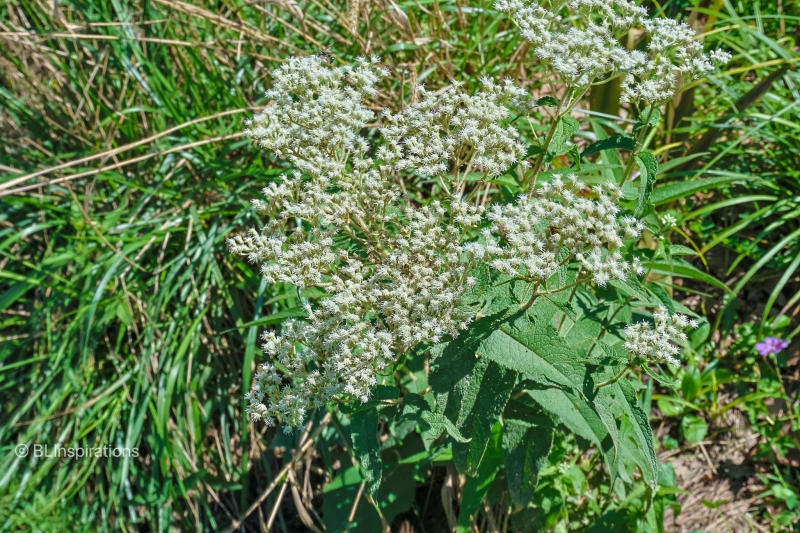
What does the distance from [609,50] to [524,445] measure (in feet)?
4.49

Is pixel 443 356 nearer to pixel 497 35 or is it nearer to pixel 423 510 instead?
pixel 423 510

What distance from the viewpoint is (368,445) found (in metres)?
1.92

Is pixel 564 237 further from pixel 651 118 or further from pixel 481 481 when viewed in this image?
pixel 481 481

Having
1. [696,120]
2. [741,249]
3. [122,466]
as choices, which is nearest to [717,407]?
[741,249]

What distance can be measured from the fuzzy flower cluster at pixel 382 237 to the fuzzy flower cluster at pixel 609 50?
185 millimetres

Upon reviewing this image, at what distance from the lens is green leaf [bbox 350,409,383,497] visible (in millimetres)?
1881

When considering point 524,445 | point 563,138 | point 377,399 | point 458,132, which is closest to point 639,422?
point 524,445

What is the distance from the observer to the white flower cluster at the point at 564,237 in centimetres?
174

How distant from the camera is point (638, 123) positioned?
2.00 meters

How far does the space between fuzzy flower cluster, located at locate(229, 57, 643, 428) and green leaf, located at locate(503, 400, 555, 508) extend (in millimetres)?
512

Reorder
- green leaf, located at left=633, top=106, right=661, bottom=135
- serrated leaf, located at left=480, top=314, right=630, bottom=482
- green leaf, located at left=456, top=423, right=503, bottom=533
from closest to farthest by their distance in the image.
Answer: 1. serrated leaf, located at left=480, top=314, right=630, bottom=482
2. green leaf, located at left=633, top=106, right=661, bottom=135
3. green leaf, located at left=456, top=423, right=503, bottom=533

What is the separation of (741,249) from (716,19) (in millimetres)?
1546

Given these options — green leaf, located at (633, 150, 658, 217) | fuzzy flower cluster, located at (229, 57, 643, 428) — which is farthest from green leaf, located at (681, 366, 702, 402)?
green leaf, located at (633, 150, 658, 217)

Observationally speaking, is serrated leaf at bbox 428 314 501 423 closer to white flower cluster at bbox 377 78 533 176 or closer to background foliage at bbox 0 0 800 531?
white flower cluster at bbox 377 78 533 176
